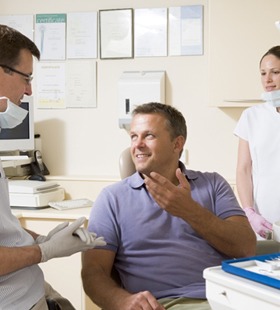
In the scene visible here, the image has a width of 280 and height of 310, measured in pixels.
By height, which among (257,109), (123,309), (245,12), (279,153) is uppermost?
(245,12)

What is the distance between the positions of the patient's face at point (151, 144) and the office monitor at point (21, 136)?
1.52 meters

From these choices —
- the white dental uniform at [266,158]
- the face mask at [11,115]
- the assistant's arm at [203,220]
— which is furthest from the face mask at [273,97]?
the face mask at [11,115]

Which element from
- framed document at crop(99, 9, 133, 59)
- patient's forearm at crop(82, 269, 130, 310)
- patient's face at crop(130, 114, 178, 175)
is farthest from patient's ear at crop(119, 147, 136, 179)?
framed document at crop(99, 9, 133, 59)

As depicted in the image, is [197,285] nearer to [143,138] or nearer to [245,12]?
[143,138]

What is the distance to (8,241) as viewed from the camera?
1.49m

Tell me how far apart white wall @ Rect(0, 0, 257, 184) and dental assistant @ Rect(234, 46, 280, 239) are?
822mm

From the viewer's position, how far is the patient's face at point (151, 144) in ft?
6.34

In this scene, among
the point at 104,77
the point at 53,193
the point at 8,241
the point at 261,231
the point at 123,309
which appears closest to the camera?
Answer: the point at 8,241

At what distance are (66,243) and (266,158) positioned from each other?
3.78ft

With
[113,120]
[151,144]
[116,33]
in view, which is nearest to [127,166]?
[151,144]

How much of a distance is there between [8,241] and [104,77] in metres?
2.14

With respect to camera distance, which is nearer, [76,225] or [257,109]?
[76,225]

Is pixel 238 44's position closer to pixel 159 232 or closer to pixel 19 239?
pixel 159 232

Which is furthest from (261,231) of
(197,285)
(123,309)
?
(123,309)
